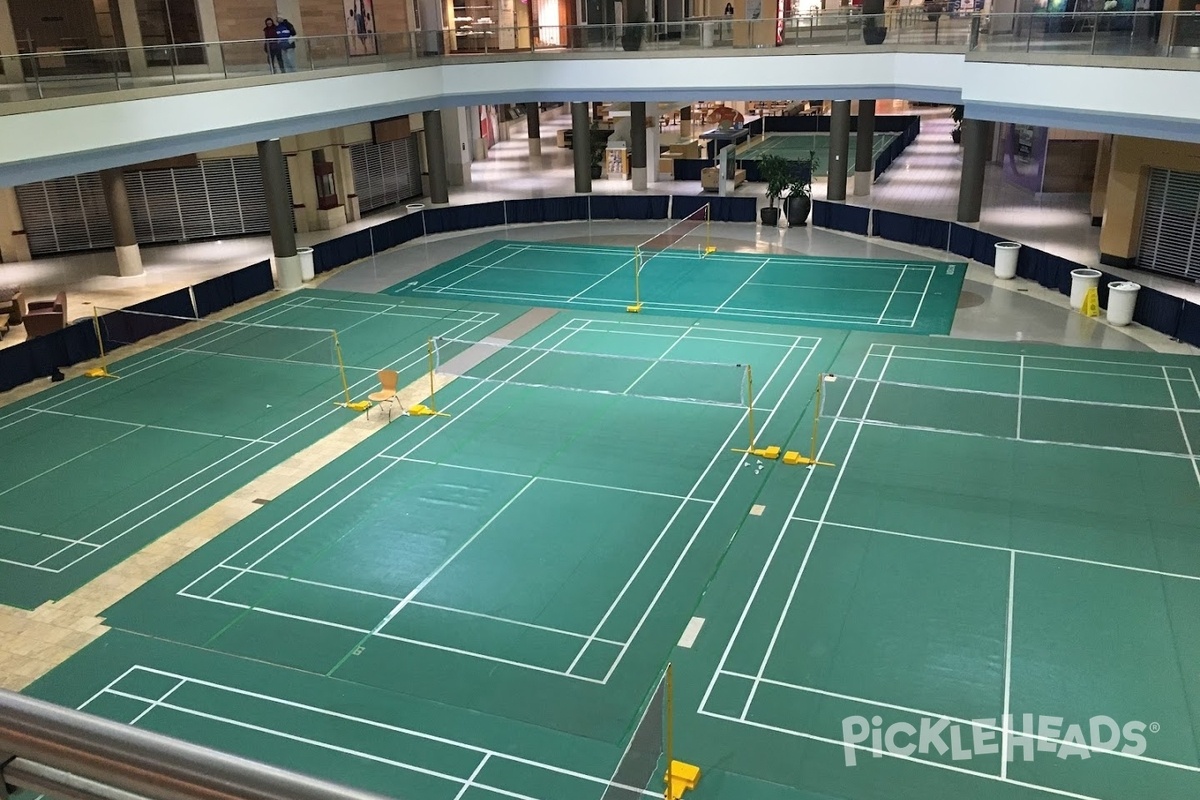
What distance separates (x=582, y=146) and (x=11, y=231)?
2148 centimetres

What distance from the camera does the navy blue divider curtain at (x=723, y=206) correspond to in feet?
128

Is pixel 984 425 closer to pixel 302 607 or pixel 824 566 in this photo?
pixel 824 566

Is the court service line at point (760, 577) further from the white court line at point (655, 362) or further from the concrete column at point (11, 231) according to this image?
the concrete column at point (11, 231)

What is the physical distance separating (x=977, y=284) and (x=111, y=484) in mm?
23462

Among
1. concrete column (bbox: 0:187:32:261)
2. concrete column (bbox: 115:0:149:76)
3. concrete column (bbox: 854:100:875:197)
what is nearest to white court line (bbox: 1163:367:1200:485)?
concrete column (bbox: 854:100:875:197)

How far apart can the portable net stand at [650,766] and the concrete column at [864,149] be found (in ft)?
106

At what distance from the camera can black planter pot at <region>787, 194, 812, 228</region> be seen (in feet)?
125

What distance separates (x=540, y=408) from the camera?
70.1 ft

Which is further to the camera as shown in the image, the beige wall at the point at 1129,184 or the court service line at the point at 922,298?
the beige wall at the point at 1129,184

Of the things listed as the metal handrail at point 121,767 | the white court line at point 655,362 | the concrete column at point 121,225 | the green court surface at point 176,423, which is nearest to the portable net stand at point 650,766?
the metal handrail at point 121,767

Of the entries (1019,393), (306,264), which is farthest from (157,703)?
(306,264)

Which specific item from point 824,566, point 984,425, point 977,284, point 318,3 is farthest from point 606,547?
point 318,3

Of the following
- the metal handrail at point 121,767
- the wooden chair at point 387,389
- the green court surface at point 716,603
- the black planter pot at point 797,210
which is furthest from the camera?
the black planter pot at point 797,210

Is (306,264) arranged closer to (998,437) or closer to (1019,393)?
(1019,393)
